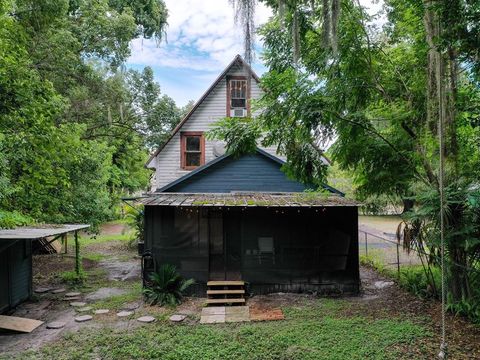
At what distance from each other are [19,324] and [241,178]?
7.12m

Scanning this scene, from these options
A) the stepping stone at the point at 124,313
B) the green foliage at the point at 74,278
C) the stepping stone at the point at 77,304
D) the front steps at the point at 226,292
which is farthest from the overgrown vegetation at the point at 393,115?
the green foliage at the point at 74,278

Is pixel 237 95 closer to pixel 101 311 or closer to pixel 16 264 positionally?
pixel 101 311

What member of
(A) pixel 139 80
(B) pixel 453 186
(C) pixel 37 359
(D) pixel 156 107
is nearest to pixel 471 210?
(B) pixel 453 186

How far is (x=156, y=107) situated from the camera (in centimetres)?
2033

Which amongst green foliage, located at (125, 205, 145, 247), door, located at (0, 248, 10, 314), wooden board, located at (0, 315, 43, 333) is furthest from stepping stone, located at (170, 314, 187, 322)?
green foliage, located at (125, 205, 145, 247)

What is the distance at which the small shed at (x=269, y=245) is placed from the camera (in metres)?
9.47

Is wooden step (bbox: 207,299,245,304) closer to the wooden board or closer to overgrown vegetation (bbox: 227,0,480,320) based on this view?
overgrown vegetation (bbox: 227,0,480,320)

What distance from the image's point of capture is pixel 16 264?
8758 millimetres

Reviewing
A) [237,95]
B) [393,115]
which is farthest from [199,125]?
[393,115]

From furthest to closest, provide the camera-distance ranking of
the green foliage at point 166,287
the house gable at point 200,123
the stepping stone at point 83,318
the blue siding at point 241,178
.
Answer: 1. the house gable at point 200,123
2. the blue siding at point 241,178
3. the green foliage at point 166,287
4. the stepping stone at point 83,318

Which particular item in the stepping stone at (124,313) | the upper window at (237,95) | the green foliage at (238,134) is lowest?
the stepping stone at (124,313)

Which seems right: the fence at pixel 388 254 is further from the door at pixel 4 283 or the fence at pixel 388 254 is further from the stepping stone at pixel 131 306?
the door at pixel 4 283

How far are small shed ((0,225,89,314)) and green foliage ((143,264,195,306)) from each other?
268 cm

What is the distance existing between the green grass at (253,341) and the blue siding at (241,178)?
4985 millimetres
